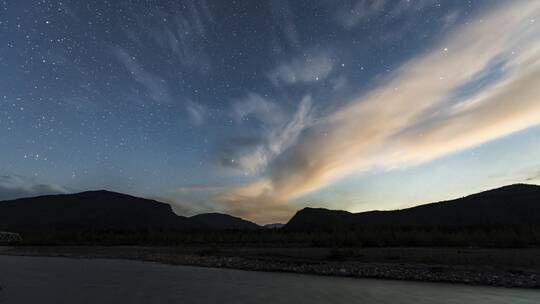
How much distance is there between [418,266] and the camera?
2659 centimetres

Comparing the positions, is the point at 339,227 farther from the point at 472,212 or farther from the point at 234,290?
the point at 472,212

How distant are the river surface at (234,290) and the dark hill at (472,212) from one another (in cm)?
8221

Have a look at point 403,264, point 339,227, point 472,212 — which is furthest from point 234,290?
point 472,212

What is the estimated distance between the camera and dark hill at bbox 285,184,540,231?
359 feet

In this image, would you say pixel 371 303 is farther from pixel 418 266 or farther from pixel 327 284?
pixel 418 266

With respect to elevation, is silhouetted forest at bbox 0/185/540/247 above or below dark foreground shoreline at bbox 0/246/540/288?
above

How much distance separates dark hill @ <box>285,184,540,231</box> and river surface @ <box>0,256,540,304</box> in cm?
8221

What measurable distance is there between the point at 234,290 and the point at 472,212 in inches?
4593

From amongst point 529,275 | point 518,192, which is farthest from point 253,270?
point 518,192

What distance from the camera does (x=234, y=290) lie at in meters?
19.6

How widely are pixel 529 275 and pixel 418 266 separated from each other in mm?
6413

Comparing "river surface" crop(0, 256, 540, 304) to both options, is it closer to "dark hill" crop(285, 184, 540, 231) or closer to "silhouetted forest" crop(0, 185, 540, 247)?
"silhouetted forest" crop(0, 185, 540, 247)

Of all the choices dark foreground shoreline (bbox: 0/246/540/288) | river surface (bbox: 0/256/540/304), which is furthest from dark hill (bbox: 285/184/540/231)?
river surface (bbox: 0/256/540/304)

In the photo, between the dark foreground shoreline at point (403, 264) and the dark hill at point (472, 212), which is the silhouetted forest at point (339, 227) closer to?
the dark hill at point (472, 212)
